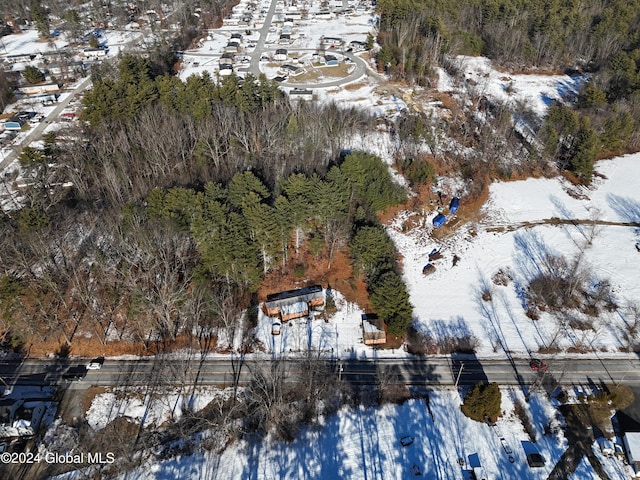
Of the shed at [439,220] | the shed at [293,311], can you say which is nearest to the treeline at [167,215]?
the shed at [293,311]

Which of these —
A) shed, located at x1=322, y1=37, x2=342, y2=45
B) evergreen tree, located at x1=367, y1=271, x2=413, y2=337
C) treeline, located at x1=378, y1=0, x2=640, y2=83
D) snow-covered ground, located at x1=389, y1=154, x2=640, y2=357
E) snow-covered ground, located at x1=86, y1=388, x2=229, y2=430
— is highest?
treeline, located at x1=378, y1=0, x2=640, y2=83

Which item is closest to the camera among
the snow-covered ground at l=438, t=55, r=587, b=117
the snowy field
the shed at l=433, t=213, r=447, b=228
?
the snowy field

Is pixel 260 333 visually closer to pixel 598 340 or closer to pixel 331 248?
pixel 331 248

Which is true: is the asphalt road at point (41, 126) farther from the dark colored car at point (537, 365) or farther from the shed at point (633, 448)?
the shed at point (633, 448)

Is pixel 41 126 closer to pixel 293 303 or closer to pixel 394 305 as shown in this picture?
pixel 293 303

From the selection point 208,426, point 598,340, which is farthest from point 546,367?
point 208,426

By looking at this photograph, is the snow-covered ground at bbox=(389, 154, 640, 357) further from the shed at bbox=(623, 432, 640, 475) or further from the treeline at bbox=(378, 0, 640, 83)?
the treeline at bbox=(378, 0, 640, 83)

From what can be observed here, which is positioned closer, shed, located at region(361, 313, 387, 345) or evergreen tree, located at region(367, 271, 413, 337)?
evergreen tree, located at region(367, 271, 413, 337)

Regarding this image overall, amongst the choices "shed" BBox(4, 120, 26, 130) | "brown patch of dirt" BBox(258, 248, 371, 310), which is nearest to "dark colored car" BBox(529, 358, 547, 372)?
"brown patch of dirt" BBox(258, 248, 371, 310)
